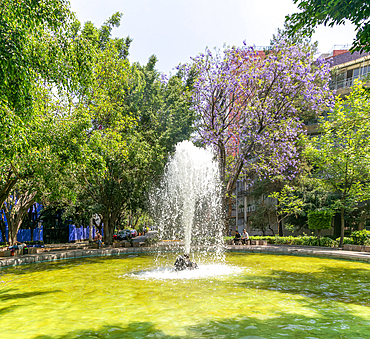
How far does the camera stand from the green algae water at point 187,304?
612 centimetres

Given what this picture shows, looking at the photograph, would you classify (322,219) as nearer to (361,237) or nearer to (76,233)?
(361,237)

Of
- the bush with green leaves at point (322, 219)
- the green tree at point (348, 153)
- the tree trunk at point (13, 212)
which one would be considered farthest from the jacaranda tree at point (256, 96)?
the tree trunk at point (13, 212)

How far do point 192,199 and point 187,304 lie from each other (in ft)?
31.5

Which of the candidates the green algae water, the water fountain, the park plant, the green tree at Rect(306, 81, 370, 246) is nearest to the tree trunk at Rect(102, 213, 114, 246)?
the water fountain

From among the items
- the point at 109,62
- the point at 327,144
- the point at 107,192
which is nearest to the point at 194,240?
the point at 107,192

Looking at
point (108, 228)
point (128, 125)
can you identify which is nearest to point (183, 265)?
point (128, 125)

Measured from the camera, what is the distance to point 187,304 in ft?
26.1

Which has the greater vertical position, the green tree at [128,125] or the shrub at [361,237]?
the green tree at [128,125]

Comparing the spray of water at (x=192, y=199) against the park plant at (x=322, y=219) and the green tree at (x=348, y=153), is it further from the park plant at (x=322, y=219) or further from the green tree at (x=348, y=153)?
the green tree at (x=348, y=153)

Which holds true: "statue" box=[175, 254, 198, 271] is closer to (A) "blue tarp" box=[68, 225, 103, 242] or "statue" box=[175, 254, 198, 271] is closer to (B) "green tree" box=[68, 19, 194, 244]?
(B) "green tree" box=[68, 19, 194, 244]

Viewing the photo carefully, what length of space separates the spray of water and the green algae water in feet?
16.5

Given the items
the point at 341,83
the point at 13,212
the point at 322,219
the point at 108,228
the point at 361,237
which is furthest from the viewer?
the point at 341,83

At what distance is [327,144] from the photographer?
21.8 metres

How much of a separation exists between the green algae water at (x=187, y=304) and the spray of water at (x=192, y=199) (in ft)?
16.5
